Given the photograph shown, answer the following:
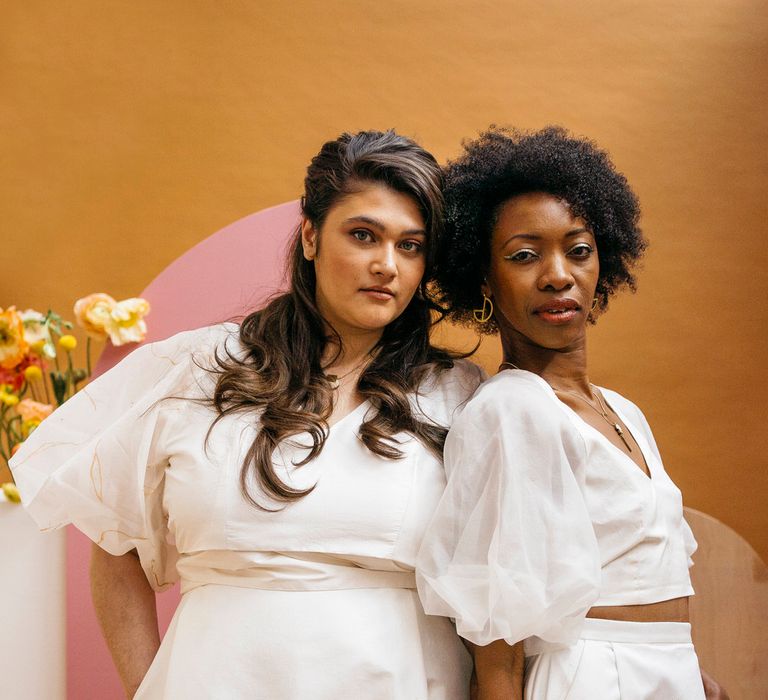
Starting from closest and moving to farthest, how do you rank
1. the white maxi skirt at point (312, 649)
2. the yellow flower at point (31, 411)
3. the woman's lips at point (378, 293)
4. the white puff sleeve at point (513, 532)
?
the white puff sleeve at point (513, 532) < the white maxi skirt at point (312, 649) < the woman's lips at point (378, 293) < the yellow flower at point (31, 411)

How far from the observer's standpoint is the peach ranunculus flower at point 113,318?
2.30 m

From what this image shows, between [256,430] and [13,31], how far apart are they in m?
1.78

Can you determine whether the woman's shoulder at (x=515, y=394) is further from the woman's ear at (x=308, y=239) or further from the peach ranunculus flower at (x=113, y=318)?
the peach ranunculus flower at (x=113, y=318)

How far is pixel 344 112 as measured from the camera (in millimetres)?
2740

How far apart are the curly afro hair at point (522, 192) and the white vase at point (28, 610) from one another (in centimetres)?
105

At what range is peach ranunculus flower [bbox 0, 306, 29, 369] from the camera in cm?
224

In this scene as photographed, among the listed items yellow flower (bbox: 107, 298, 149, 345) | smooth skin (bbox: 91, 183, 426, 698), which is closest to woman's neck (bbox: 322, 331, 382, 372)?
smooth skin (bbox: 91, 183, 426, 698)

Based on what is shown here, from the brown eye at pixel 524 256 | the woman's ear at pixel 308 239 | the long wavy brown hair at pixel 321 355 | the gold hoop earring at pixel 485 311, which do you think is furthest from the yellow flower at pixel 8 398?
the brown eye at pixel 524 256

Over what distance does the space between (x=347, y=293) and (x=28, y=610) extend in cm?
103

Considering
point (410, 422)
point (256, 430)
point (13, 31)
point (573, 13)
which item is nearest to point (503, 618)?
point (410, 422)

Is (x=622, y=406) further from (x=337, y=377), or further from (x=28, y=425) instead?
(x=28, y=425)

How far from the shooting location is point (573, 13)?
2.76 metres

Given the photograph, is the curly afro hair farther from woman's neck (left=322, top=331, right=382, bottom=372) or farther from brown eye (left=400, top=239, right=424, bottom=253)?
woman's neck (left=322, top=331, right=382, bottom=372)

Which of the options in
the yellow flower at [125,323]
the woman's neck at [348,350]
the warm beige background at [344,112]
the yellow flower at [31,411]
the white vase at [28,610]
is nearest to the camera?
the woman's neck at [348,350]
